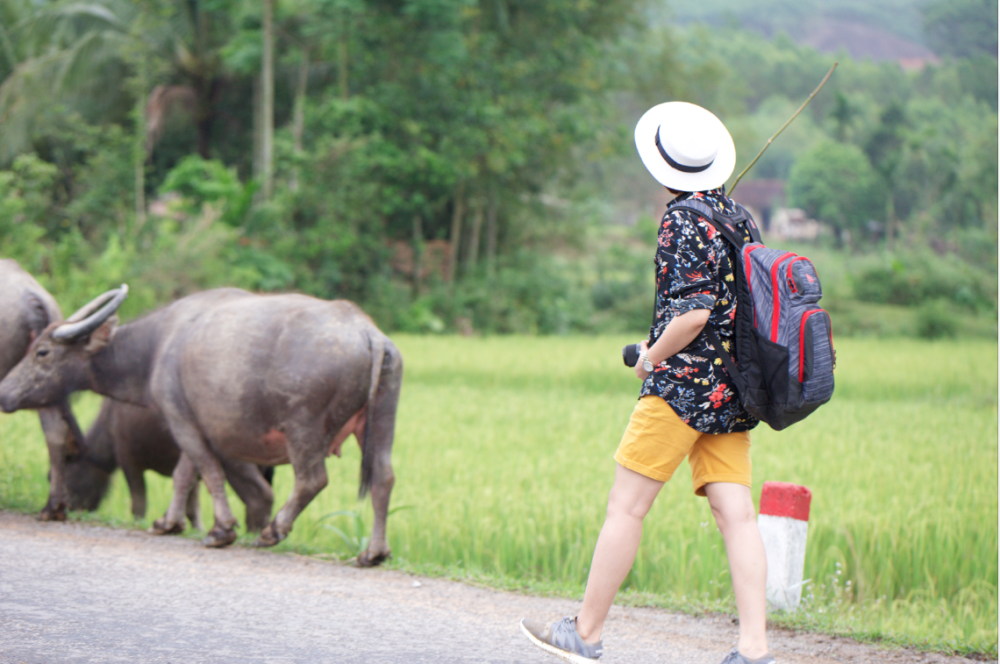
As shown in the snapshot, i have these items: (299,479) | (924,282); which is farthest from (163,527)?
(924,282)

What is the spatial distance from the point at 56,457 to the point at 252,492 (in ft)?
3.57

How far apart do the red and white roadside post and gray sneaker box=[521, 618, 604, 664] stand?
52.7 inches

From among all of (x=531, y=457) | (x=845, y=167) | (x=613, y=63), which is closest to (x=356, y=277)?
(x=613, y=63)

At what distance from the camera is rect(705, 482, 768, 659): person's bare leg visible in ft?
8.86

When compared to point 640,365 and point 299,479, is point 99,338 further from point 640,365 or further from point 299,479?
point 640,365

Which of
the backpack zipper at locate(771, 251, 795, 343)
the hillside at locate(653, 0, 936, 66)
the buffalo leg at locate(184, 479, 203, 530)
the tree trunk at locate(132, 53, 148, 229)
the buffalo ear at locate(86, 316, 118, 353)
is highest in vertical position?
the hillside at locate(653, 0, 936, 66)

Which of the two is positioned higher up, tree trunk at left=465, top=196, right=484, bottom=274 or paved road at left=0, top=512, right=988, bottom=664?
tree trunk at left=465, top=196, right=484, bottom=274

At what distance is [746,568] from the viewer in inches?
107

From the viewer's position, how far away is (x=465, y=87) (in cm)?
1812

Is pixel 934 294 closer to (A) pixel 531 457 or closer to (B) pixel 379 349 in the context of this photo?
(A) pixel 531 457

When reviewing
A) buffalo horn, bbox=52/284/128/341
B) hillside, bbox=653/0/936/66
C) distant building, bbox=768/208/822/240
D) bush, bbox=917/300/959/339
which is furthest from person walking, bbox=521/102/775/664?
hillside, bbox=653/0/936/66

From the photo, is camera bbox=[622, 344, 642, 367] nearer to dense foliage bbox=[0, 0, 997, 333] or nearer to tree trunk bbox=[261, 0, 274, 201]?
dense foliage bbox=[0, 0, 997, 333]

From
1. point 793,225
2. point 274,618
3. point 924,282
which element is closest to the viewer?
point 274,618

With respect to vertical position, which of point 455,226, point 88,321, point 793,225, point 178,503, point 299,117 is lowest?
point 178,503
